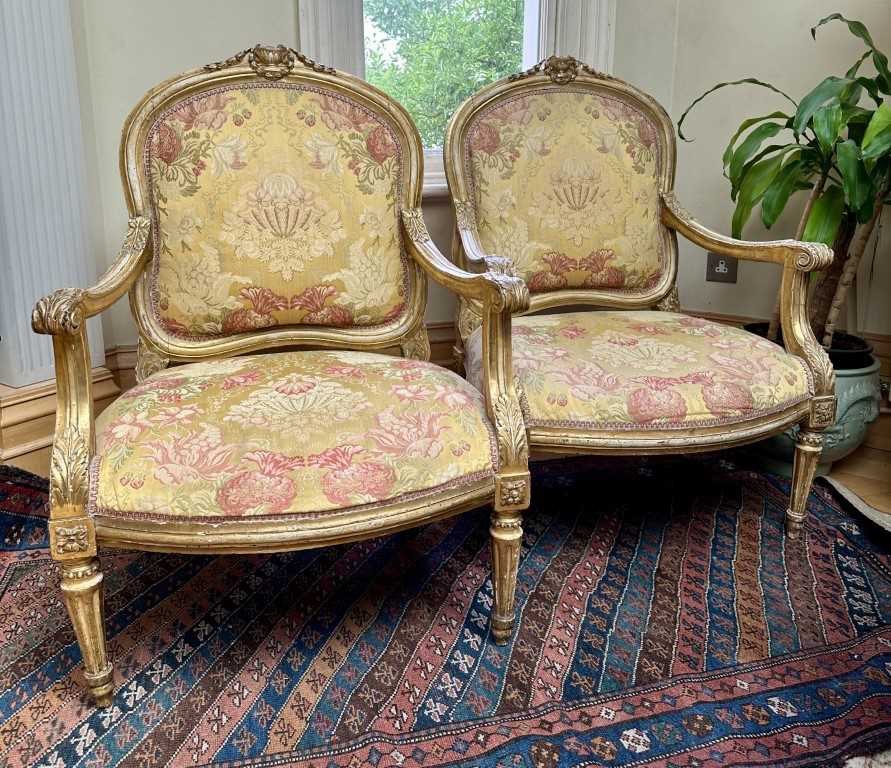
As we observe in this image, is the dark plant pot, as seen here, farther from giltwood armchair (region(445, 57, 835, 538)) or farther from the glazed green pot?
giltwood armchair (region(445, 57, 835, 538))

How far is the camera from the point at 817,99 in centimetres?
171

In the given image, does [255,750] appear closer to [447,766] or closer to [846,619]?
[447,766]

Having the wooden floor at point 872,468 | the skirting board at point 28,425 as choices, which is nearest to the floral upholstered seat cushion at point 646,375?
the wooden floor at point 872,468

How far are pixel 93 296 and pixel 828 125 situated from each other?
1.53 m

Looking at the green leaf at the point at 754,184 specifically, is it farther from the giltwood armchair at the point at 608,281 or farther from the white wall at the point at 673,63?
the white wall at the point at 673,63

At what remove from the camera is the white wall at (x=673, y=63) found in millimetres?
1805

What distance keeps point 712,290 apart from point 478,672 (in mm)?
1567

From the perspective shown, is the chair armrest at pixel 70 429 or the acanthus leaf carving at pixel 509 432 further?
the acanthus leaf carving at pixel 509 432

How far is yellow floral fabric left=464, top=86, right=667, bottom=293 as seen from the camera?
1.80 meters

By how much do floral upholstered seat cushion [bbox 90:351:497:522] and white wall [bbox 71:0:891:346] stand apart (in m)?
0.91

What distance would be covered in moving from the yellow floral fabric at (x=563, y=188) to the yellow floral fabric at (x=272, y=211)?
0.30 metres

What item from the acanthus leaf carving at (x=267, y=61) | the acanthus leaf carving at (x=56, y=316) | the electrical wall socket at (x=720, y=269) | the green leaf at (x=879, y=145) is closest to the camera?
the acanthus leaf carving at (x=56, y=316)

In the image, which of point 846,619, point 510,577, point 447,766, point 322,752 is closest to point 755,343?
point 846,619

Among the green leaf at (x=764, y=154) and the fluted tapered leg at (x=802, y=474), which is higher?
the green leaf at (x=764, y=154)
